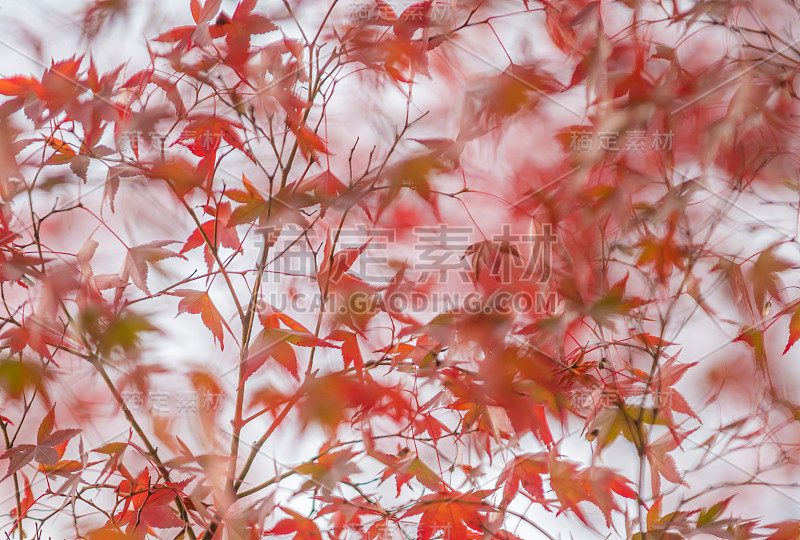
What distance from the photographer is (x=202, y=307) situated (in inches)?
25.1

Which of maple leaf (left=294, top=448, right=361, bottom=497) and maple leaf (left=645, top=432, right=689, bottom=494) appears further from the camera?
maple leaf (left=645, top=432, right=689, bottom=494)

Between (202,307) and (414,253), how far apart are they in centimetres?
23

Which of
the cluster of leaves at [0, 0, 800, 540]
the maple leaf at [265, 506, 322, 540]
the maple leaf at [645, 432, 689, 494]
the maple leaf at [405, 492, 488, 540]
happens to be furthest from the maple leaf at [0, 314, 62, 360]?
the maple leaf at [645, 432, 689, 494]

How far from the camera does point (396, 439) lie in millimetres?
787

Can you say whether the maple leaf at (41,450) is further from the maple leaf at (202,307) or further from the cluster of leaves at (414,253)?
the maple leaf at (202,307)

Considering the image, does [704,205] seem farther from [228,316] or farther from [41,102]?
[41,102]

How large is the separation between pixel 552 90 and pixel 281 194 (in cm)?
29

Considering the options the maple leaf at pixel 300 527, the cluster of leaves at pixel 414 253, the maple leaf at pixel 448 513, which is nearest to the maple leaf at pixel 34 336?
the cluster of leaves at pixel 414 253

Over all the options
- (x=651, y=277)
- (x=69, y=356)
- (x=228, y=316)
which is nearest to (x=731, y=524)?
(x=651, y=277)

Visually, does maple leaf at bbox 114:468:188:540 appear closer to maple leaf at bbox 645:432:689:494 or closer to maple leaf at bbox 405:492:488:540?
maple leaf at bbox 405:492:488:540

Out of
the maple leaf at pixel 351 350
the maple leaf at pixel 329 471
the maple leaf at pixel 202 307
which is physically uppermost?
the maple leaf at pixel 202 307

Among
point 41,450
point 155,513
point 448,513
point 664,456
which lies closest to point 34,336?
point 41,450

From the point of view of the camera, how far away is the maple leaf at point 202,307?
63 cm

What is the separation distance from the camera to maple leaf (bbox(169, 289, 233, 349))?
0.63 metres
